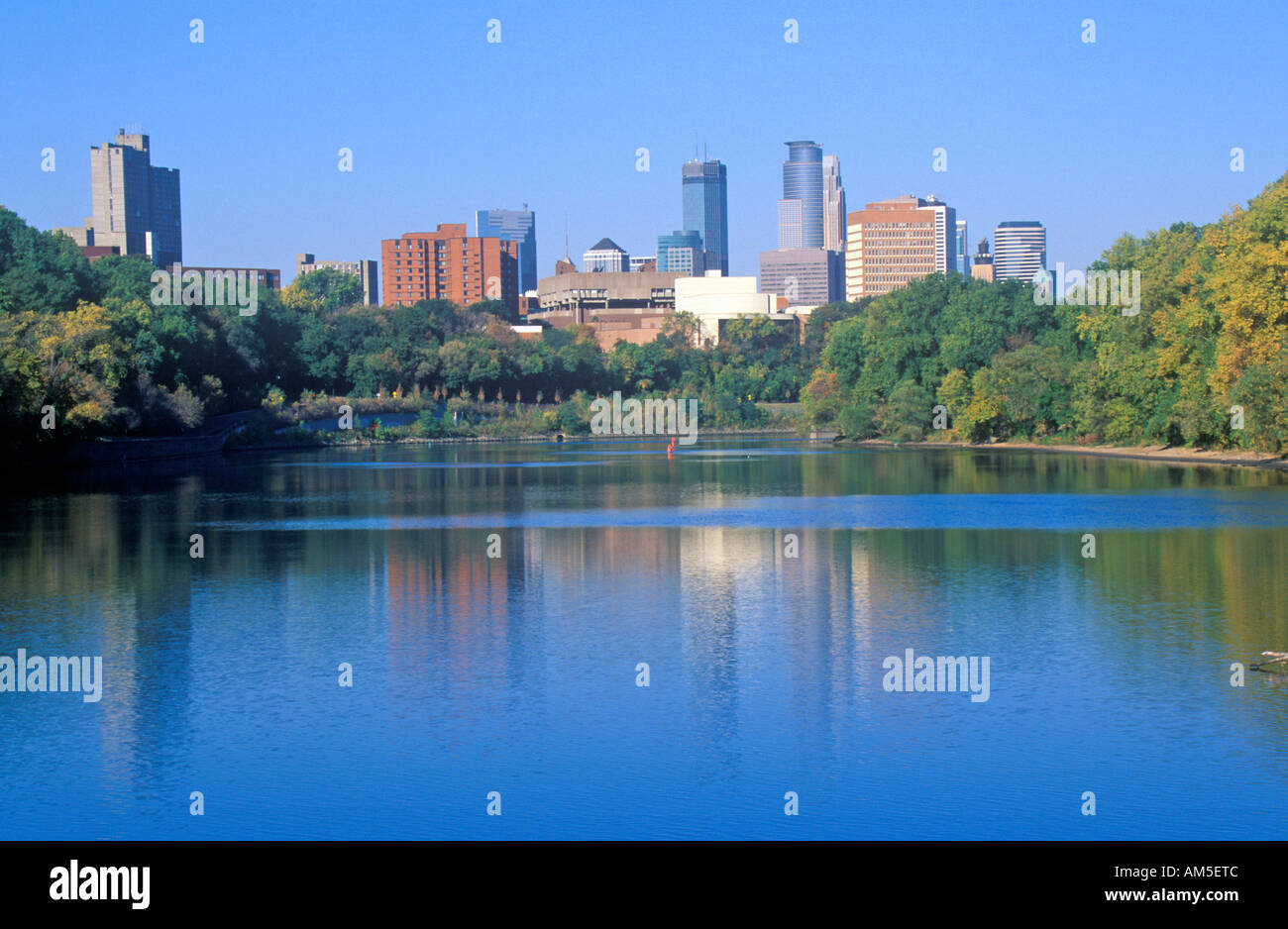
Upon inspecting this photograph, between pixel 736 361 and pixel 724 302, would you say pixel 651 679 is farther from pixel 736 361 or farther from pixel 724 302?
pixel 724 302

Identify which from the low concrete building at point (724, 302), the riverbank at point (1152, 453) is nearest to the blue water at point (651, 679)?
the riverbank at point (1152, 453)

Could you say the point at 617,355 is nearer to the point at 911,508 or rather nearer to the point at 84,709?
the point at 911,508

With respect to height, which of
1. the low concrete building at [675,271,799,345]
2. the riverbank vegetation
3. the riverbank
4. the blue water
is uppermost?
the low concrete building at [675,271,799,345]

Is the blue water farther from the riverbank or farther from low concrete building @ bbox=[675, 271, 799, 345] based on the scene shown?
low concrete building @ bbox=[675, 271, 799, 345]

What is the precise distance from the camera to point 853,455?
74812 millimetres

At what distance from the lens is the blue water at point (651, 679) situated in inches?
460

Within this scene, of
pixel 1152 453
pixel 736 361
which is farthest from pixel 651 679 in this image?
pixel 736 361

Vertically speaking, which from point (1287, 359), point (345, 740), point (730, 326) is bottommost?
point (345, 740)

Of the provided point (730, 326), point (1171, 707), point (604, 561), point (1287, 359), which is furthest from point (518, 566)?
point (730, 326)

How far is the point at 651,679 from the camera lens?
16.1 meters

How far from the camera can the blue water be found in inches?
460

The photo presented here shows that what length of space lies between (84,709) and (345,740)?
142 inches

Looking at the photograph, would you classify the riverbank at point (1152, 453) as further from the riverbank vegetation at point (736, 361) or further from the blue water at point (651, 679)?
the blue water at point (651, 679)

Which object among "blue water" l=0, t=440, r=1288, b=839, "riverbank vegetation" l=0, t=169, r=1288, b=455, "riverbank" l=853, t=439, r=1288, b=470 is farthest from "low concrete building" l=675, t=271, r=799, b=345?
"blue water" l=0, t=440, r=1288, b=839
